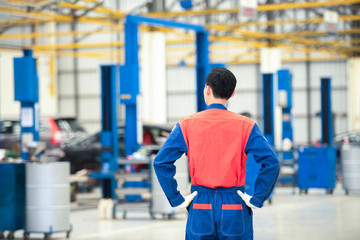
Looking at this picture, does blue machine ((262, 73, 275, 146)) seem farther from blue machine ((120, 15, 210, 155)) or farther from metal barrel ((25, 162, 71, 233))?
metal barrel ((25, 162, 71, 233))

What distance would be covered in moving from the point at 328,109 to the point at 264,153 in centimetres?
1366

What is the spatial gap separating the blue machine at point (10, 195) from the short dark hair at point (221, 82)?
19.6ft

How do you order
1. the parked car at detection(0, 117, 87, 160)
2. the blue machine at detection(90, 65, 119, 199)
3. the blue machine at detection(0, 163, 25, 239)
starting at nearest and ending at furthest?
the blue machine at detection(0, 163, 25, 239)
the blue machine at detection(90, 65, 119, 199)
the parked car at detection(0, 117, 87, 160)

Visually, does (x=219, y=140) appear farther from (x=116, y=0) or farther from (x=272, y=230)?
(x=116, y=0)

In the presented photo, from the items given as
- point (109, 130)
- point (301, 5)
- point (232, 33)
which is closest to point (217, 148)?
point (109, 130)

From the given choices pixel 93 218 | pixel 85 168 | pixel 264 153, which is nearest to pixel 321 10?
pixel 85 168

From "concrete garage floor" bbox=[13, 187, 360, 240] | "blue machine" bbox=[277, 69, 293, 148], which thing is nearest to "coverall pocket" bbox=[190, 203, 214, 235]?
"concrete garage floor" bbox=[13, 187, 360, 240]

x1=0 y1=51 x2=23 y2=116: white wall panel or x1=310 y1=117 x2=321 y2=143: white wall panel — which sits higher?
x1=0 y1=51 x2=23 y2=116: white wall panel

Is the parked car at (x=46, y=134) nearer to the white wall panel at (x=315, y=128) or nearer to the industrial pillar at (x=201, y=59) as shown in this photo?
the industrial pillar at (x=201, y=59)

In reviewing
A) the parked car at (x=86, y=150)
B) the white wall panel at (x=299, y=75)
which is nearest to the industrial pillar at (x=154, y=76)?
the parked car at (x=86, y=150)

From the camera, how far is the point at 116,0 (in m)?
30.7

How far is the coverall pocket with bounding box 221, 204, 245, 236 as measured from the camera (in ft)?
12.4

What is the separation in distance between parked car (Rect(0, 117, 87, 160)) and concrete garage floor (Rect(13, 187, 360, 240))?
107 inches

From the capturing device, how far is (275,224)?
11.0m
